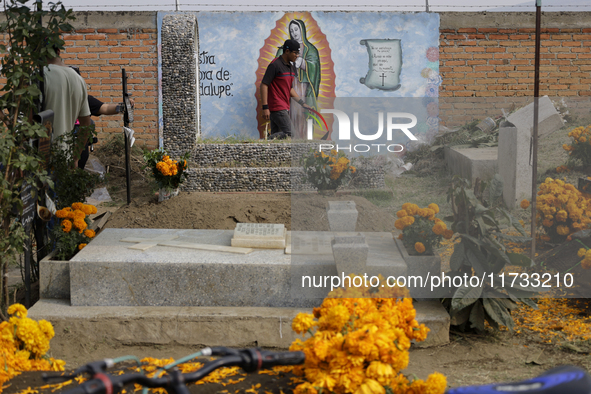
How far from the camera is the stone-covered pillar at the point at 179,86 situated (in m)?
7.96

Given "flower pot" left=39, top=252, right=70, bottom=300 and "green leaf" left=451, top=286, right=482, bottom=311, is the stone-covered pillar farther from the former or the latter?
"green leaf" left=451, top=286, right=482, bottom=311

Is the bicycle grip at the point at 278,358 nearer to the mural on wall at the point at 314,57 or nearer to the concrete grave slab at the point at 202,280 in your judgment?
the concrete grave slab at the point at 202,280

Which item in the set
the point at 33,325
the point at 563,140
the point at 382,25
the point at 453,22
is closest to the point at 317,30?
the point at 382,25

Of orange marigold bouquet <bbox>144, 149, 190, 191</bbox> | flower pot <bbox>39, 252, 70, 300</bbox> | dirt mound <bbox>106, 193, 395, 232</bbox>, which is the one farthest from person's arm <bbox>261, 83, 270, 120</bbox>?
flower pot <bbox>39, 252, 70, 300</bbox>

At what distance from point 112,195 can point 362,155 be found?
5.52 m

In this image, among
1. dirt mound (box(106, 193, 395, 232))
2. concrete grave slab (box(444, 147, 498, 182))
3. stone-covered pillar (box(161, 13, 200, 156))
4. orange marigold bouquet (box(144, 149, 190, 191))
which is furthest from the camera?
stone-covered pillar (box(161, 13, 200, 156))

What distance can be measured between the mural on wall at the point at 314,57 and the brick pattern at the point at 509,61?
0.31 m

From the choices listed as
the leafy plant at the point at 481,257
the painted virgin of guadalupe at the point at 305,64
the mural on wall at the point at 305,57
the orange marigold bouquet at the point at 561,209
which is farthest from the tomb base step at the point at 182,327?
the painted virgin of guadalupe at the point at 305,64

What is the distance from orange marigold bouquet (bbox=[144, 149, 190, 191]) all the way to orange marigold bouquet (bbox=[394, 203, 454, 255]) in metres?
3.41

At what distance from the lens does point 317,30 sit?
1008cm

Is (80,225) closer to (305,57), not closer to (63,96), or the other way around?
(63,96)

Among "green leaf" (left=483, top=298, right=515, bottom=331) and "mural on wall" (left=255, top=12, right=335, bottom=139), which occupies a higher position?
"mural on wall" (left=255, top=12, right=335, bottom=139)

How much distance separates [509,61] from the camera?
10008 millimetres

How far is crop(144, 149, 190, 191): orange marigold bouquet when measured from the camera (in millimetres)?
6117
